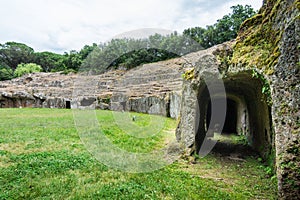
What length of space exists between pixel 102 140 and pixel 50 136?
7.61 ft

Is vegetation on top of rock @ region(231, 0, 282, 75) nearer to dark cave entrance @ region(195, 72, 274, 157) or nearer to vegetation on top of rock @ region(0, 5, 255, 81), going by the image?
dark cave entrance @ region(195, 72, 274, 157)

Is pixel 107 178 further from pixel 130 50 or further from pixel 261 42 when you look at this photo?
pixel 130 50

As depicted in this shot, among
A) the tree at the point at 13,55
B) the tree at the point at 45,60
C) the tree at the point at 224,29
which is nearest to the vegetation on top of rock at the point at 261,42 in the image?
the tree at the point at 224,29

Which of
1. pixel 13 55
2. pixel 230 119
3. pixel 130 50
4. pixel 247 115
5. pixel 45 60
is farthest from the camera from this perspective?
pixel 45 60

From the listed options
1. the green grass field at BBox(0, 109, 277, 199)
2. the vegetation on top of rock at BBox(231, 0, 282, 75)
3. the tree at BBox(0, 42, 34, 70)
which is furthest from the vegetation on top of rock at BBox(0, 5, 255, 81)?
the green grass field at BBox(0, 109, 277, 199)

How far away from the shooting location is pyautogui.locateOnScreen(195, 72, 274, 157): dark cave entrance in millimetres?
6867

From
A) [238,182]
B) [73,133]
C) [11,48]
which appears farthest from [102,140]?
[11,48]

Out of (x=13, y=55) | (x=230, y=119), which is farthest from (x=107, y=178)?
(x=13, y=55)

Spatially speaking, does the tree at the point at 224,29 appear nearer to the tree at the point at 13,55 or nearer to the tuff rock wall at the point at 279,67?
the tuff rock wall at the point at 279,67

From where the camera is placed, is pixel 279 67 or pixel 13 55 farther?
pixel 13 55

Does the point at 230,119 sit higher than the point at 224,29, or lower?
lower

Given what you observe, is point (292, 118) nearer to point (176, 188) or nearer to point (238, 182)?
point (238, 182)

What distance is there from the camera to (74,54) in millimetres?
60938

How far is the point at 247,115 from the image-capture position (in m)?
11.2
